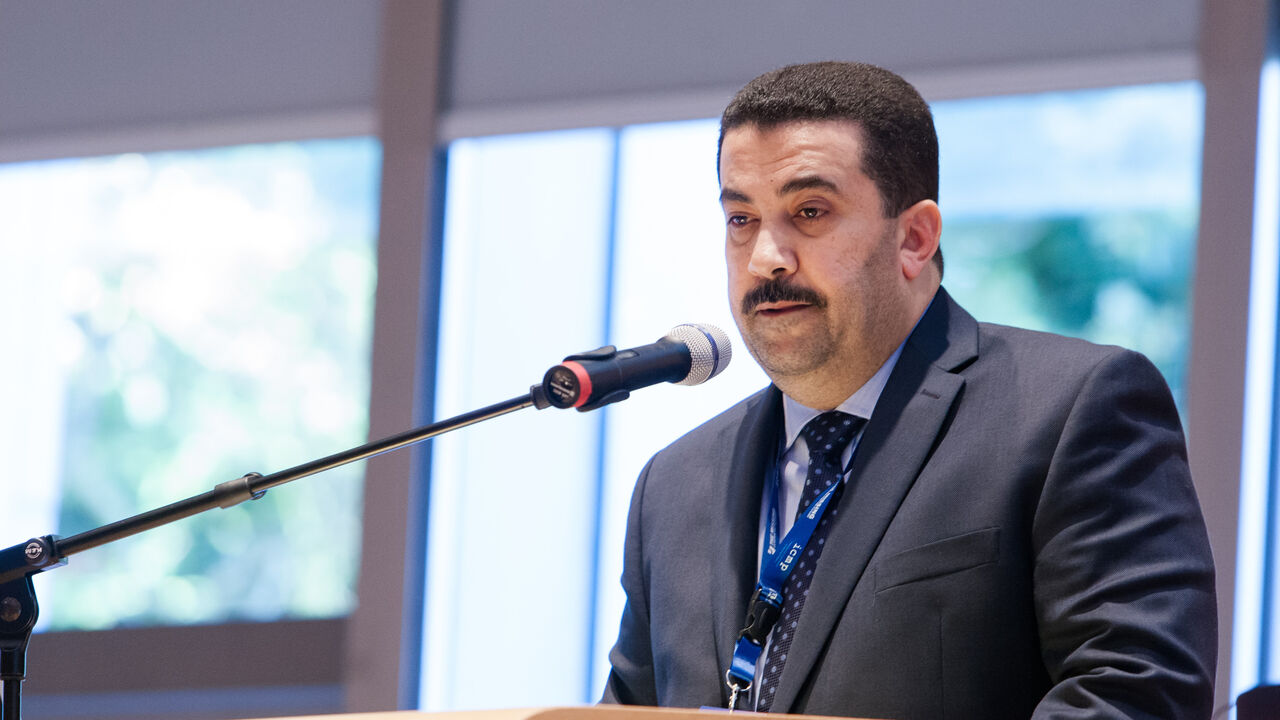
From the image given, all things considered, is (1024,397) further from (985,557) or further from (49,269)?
(49,269)


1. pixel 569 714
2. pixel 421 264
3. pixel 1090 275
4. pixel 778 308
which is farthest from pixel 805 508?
pixel 421 264

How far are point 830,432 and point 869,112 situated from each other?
1.54 ft

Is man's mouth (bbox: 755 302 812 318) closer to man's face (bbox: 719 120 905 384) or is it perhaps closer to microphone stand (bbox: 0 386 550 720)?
man's face (bbox: 719 120 905 384)

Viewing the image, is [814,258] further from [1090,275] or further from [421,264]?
[421,264]

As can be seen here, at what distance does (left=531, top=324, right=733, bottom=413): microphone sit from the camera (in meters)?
1.49

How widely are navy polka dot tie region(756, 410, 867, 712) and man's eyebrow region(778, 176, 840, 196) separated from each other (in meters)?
0.33

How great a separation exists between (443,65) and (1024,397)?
3347mm

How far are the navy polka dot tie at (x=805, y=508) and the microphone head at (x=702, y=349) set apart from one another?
0.30 metres

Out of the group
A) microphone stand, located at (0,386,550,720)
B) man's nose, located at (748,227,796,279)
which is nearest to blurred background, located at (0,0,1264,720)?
man's nose, located at (748,227,796,279)

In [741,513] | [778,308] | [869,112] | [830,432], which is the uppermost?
[869,112]

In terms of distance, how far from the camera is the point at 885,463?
1.84m

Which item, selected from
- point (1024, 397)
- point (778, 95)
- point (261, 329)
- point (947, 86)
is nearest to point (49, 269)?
point (261, 329)

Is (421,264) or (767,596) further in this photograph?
(421,264)

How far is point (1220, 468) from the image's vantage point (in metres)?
3.56
